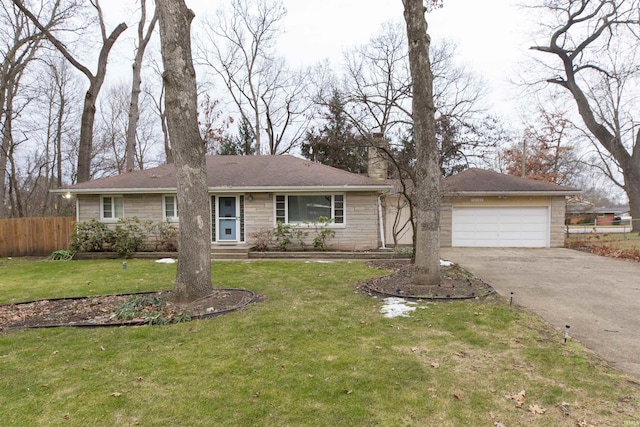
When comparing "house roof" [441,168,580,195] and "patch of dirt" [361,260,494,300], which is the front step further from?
"house roof" [441,168,580,195]

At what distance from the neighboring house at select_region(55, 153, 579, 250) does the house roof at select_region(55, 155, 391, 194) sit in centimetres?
3

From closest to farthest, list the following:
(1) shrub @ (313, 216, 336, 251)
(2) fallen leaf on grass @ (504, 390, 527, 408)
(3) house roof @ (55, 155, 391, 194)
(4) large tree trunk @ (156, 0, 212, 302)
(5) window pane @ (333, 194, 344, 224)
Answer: (2) fallen leaf on grass @ (504, 390, 527, 408) < (4) large tree trunk @ (156, 0, 212, 302) < (3) house roof @ (55, 155, 391, 194) < (1) shrub @ (313, 216, 336, 251) < (5) window pane @ (333, 194, 344, 224)

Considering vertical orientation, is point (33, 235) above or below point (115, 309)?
above

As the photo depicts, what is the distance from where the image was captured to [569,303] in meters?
6.02

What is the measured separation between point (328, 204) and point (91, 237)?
8.17 meters

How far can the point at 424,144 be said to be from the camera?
671 cm

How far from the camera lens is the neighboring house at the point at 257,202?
12.4 meters

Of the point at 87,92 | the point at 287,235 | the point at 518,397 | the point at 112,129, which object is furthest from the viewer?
the point at 112,129

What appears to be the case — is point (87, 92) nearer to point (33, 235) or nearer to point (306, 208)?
point (33, 235)

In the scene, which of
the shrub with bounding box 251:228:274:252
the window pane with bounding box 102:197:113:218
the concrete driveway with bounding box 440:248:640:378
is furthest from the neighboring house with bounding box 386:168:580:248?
the window pane with bounding box 102:197:113:218

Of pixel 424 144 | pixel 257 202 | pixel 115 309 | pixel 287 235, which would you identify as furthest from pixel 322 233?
pixel 115 309

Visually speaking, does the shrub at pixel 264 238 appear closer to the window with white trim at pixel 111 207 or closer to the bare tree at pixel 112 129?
the window with white trim at pixel 111 207

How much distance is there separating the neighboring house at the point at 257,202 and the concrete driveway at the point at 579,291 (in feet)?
10.7

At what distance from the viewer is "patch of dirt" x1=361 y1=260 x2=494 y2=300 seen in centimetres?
632
